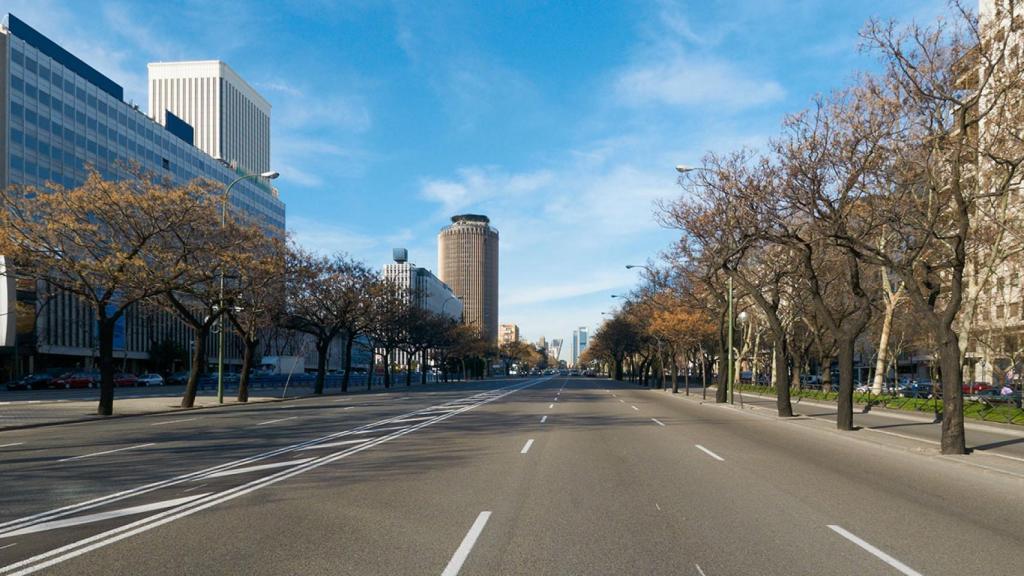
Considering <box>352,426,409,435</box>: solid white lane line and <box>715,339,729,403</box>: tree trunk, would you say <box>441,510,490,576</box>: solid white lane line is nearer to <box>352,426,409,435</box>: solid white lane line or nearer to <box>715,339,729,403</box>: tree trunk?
<box>352,426,409,435</box>: solid white lane line

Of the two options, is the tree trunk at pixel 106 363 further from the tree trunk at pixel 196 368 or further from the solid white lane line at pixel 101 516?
the solid white lane line at pixel 101 516

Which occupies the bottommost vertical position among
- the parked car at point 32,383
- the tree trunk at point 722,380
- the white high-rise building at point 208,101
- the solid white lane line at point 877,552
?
the parked car at point 32,383

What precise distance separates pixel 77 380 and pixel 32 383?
3300 mm

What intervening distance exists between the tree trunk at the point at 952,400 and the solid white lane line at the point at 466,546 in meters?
11.0

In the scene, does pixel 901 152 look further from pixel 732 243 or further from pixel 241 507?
pixel 241 507

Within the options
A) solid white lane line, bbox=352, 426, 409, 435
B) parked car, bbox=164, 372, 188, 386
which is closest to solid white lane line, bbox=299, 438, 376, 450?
solid white lane line, bbox=352, 426, 409, 435

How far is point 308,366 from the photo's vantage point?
437ft

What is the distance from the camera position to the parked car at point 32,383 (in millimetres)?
57219

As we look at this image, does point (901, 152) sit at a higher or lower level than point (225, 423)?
higher

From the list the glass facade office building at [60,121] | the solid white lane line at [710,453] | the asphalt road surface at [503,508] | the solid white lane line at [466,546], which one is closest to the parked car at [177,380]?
the glass facade office building at [60,121]

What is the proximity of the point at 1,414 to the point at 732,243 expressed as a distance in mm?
28936

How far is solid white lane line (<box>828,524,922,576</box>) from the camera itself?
6.20m

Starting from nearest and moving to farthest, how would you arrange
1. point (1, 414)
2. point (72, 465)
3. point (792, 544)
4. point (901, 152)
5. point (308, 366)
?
point (792, 544) → point (72, 465) → point (901, 152) → point (1, 414) → point (308, 366)

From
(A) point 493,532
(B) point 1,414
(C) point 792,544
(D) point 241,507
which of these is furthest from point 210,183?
(C) point 792,544
